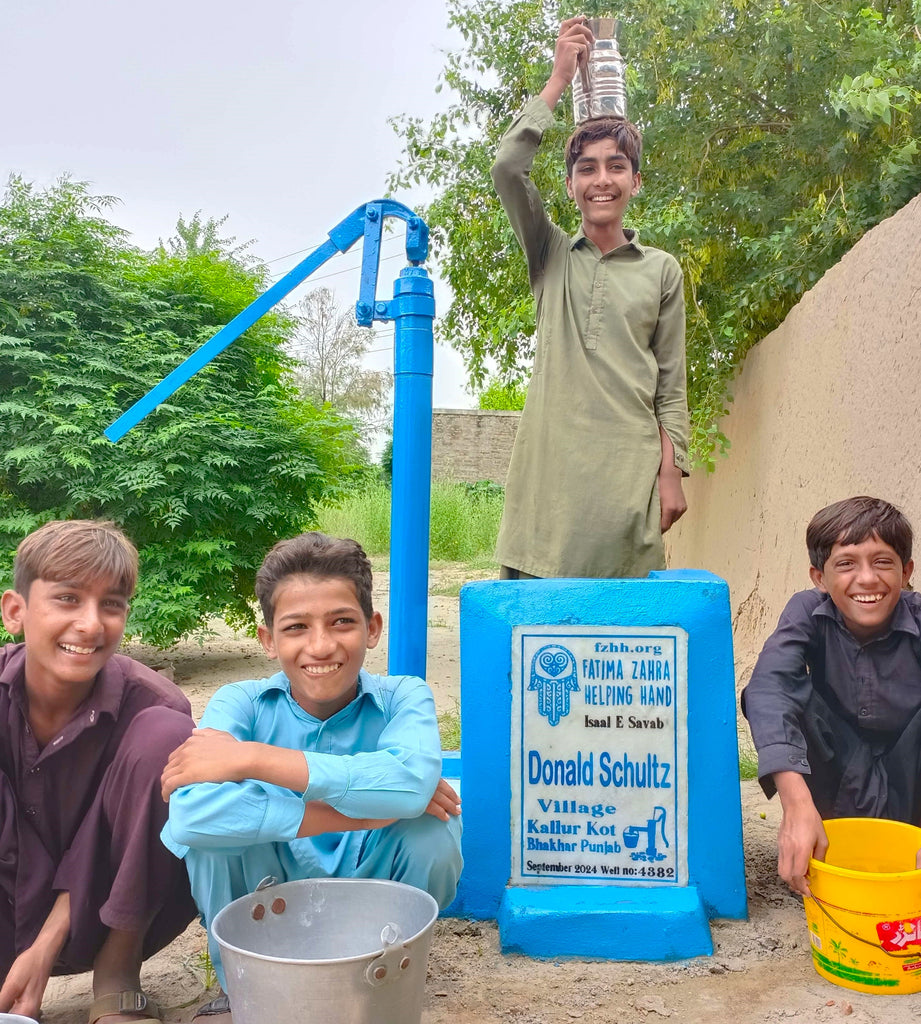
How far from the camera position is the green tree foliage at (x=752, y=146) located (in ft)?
13.8

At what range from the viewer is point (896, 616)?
6.89 ft

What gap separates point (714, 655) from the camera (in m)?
2.10

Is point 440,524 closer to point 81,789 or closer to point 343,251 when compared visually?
point 343,251

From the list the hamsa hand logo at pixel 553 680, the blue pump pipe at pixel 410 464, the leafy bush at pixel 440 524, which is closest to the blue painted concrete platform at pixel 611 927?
the hamsa hand logo at pixel 553 680

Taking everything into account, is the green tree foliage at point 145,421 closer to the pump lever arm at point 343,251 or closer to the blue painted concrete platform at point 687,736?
the pump lever arm at point 343,251

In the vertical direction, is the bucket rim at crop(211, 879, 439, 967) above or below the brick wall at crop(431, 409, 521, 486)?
below

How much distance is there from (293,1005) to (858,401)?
2826mm

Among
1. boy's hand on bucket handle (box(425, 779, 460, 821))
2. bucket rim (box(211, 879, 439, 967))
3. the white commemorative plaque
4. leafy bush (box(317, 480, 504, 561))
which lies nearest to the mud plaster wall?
the white commemorative plaque

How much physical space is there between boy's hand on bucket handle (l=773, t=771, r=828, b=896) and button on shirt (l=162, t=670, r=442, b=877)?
697 millimetres

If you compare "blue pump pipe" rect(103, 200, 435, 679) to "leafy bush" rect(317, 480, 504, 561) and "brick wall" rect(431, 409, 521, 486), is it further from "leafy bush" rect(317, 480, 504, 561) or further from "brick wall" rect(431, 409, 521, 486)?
"brick wall" rect(431, 409, 521, 486)

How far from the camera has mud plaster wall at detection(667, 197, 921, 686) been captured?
9.71 ft

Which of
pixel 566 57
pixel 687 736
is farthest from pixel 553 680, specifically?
pixel 566 57

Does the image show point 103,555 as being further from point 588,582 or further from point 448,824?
point 588,582

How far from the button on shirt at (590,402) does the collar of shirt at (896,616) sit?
452 mm
